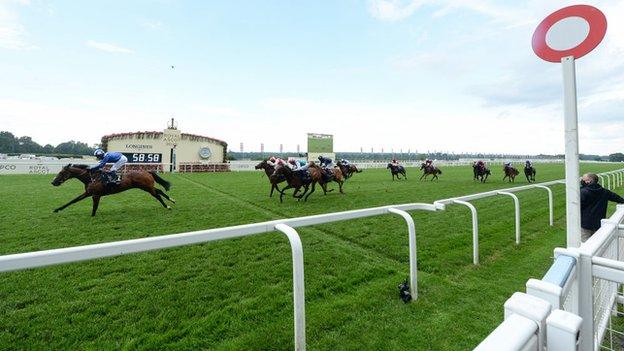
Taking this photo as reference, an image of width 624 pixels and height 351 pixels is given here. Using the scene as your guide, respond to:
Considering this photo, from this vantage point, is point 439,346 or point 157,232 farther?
point 157,232

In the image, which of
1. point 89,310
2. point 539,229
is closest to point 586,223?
point 539,229

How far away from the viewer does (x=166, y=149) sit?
29.4 m

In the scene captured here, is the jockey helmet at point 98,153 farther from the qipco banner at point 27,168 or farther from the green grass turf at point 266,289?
the qipco banner at point 27,168

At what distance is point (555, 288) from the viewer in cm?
101

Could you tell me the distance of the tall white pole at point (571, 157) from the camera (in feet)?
7.19

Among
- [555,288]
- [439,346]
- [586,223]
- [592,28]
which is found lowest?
[439,346]

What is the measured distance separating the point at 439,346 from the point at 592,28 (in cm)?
258

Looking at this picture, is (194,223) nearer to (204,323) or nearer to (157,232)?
(157,232)

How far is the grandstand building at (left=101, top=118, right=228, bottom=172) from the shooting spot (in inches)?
1103

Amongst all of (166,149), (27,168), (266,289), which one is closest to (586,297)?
(266,289)

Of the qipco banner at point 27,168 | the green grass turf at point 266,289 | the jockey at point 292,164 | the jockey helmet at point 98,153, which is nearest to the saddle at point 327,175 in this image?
the jockey at point 292,164

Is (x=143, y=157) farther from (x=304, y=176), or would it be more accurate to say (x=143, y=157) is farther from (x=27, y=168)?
(x=304, y=176)

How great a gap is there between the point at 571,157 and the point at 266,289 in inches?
118

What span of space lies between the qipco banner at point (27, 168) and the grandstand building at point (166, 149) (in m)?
5.78
